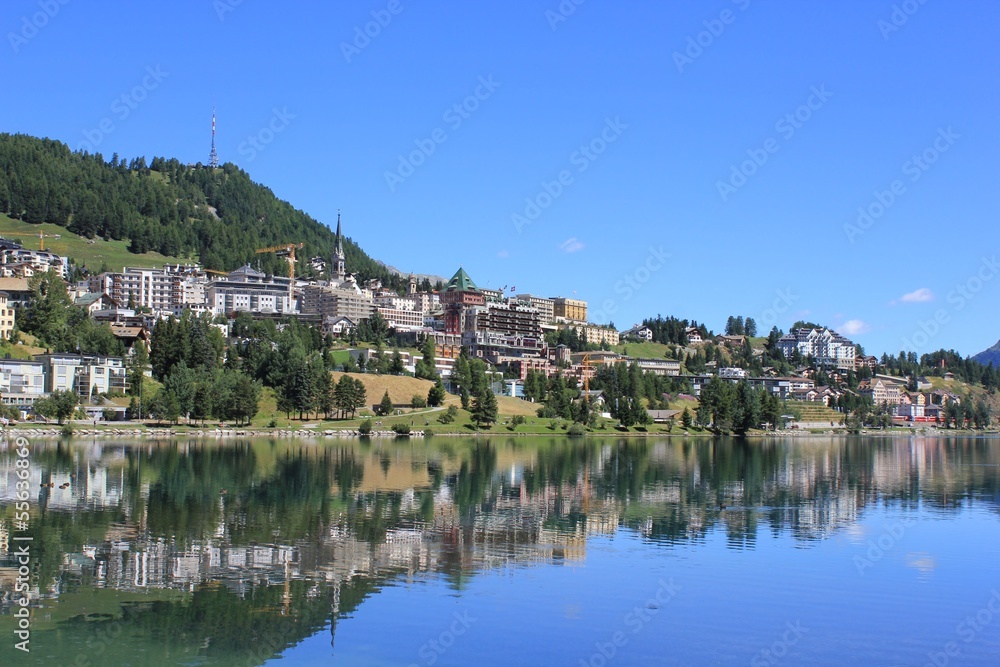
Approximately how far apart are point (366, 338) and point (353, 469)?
102 m

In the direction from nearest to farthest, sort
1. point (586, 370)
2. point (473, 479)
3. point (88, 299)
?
point (473, 479) → point (88, 299) → point (586, 370)

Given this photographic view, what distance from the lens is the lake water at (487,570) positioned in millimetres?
23406

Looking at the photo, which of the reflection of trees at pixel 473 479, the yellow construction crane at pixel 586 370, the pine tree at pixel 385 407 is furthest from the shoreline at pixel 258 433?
the yellow construction crane at pixel 586 370

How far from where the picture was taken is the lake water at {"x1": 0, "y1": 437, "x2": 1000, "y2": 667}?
23406 millimetres

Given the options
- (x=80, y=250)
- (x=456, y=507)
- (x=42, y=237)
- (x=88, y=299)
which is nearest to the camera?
(x=456, y=507)

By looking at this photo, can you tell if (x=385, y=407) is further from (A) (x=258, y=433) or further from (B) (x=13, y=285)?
(B) (x=13, y=285)

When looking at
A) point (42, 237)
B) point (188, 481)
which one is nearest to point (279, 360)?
point (188, 481)

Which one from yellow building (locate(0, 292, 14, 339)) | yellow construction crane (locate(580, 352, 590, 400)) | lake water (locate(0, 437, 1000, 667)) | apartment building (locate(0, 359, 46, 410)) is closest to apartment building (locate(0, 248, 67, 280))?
yellow building (locate(0, 292, 14, 339))

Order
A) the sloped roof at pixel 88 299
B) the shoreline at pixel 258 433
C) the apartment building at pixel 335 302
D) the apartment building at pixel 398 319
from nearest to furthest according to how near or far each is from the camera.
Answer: the shoreline at pixel 258 433, the sloped roof at pixel 88 299, the apartment building at pixel 335 302, the apartment building at pixel 398 319

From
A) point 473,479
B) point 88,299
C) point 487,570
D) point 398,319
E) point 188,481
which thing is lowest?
point 487,570

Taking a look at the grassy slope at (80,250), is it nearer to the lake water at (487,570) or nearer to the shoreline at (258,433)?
the shoreline at (258,433)

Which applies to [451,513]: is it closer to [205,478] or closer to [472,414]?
[205,478]

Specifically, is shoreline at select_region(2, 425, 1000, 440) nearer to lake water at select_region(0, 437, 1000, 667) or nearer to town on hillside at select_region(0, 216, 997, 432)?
town on hillside at select_region(0, 216, 997, 432)

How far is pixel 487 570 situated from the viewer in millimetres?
31297
